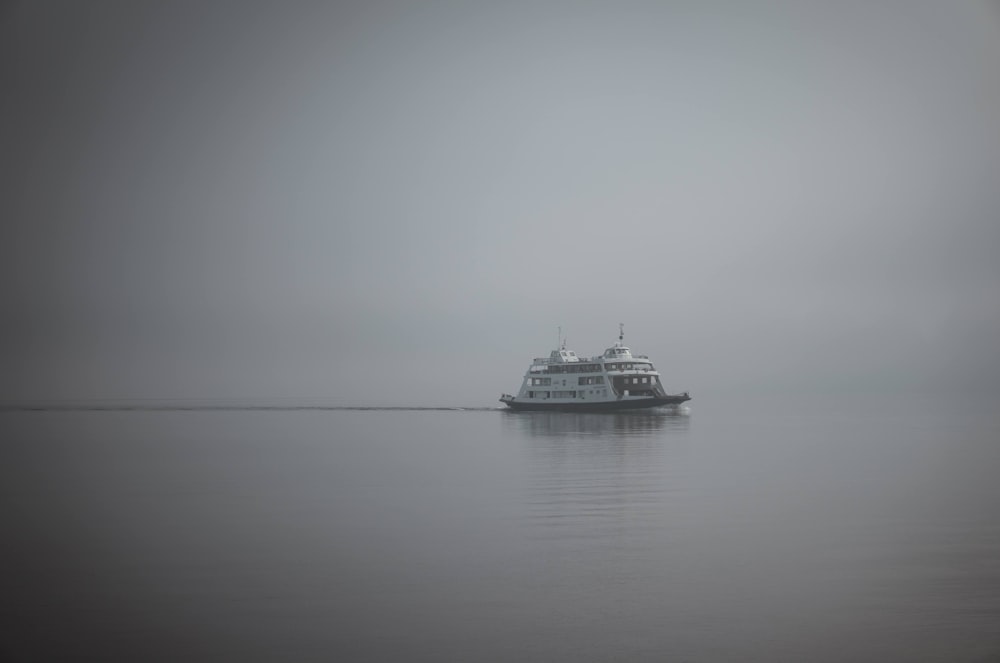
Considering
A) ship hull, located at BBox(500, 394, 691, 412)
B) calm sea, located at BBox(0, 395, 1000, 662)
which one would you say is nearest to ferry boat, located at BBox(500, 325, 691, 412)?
ship hull, located at BBox(500, 394, 691, 412)

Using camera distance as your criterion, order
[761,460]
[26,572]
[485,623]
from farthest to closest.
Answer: [761,460], [26,572], [485,623]

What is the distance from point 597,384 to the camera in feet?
331

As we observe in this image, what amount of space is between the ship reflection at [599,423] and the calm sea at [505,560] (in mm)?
21796

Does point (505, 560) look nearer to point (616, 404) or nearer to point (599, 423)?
point (599, 423)

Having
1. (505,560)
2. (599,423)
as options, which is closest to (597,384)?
(599,423)

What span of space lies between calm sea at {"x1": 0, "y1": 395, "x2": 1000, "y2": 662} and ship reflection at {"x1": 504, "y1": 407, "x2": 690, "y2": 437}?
21.8 meters

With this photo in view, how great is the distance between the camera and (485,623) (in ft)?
61.1

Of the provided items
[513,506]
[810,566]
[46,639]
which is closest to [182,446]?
[513,506]

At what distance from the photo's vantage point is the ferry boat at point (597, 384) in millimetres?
98688

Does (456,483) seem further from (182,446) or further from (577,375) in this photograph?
(577,375)

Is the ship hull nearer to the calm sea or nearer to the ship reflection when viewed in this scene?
the ship reflection

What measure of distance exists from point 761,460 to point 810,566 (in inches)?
1192

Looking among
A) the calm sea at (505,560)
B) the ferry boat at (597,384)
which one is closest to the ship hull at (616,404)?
the ferry boat at (597,384)

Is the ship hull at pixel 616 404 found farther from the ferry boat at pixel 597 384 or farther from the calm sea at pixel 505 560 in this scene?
the calm sea at pixel 505 560
